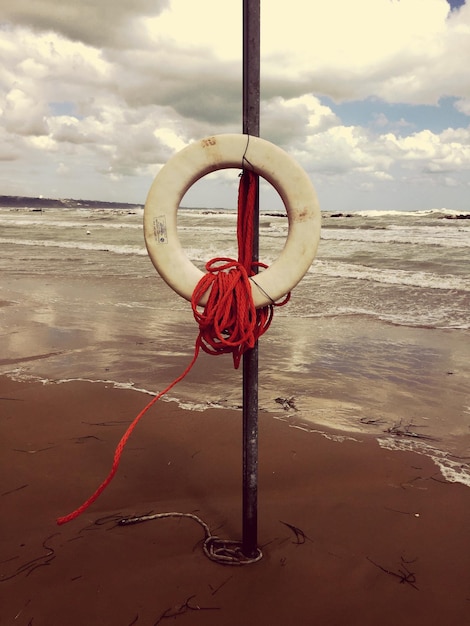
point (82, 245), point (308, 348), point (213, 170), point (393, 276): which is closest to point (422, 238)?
point (393, 276)

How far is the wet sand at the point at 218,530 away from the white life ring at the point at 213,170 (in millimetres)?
1153

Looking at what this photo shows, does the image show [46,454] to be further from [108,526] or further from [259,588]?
[259,588]

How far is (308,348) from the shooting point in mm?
5695

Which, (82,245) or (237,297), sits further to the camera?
(82,245)

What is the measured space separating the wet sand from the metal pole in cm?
19

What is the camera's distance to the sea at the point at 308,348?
3879 mm

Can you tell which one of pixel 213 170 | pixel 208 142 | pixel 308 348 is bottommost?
pixel 308 348

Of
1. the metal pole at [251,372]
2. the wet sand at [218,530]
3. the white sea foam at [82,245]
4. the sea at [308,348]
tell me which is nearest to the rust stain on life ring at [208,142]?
the metal pole at [251,372]

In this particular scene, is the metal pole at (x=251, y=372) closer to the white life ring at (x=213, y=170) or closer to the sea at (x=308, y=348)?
the white life ring at (x=213, y=170)

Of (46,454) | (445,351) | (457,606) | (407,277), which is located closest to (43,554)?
(46,454)

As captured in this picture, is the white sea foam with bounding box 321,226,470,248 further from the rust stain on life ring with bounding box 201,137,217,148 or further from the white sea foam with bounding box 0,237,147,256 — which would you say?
the rust stain on life ring with bounding box 201,137,217,148

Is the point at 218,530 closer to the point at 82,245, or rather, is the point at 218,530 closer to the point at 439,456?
the point at 439,456

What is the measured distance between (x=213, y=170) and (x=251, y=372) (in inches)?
35.0

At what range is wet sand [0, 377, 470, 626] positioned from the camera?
2047 mm
